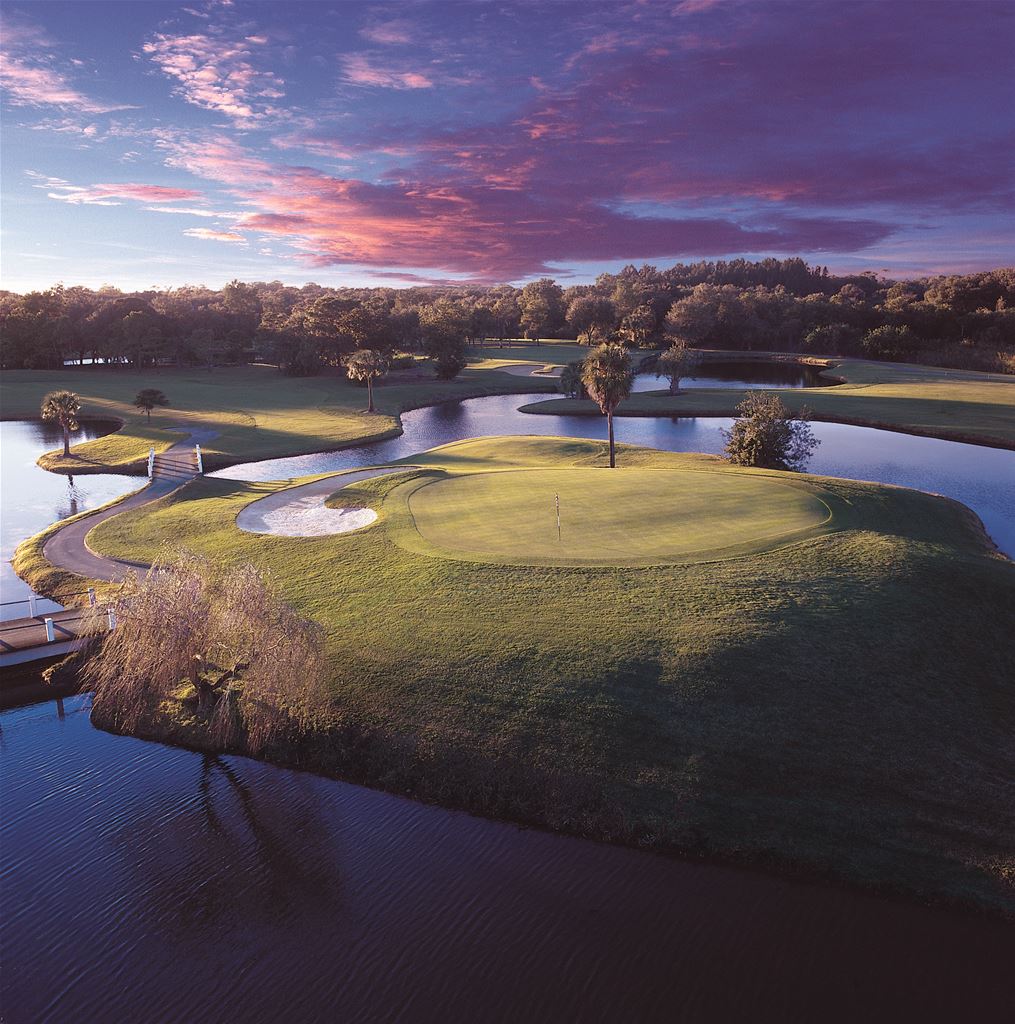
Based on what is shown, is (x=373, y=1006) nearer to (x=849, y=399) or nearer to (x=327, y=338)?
(x=849, y=399)

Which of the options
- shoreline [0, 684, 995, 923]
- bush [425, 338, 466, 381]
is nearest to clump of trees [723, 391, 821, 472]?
shoreline [0, 684, 995, 923]

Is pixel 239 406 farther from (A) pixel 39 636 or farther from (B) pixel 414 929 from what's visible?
(B) pixel 414 929

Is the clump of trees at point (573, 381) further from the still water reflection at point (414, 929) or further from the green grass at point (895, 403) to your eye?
the still water reflection at point (414, 929)

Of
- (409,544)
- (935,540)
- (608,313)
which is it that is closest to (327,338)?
(608,313)

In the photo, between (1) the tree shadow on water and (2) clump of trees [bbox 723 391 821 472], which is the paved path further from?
(2) clump of trees [bbox 723 391 821 472]

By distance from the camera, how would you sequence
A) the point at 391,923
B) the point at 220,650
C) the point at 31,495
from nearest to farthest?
the point at 391,923, the point at 220,650, the point at 31,495

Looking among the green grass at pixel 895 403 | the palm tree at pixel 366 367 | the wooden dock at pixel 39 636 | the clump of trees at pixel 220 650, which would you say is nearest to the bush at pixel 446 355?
the palm tree at pixel 366 367

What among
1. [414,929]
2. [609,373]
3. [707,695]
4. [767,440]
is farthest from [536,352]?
[414,929]

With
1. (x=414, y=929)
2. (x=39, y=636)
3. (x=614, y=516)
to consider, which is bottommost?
(x=414, y=929)
